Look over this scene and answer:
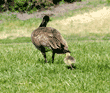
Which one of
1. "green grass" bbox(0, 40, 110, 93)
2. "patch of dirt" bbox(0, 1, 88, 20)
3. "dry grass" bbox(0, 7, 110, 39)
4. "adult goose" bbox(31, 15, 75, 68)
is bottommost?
"dry grass" bbox(0, 7, 110, 39)

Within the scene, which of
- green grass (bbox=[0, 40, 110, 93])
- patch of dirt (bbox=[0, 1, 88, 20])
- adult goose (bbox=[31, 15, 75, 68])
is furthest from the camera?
patch of dirt (bbox=[0, 1, 88, 20])

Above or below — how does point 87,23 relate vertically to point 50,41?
below

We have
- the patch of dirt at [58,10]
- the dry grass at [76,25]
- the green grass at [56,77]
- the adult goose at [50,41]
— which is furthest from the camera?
the patch of dirt at [58,10]

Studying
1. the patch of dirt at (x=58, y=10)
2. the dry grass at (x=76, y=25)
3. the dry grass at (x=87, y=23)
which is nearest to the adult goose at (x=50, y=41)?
the dry grass at (x=76, y=25)

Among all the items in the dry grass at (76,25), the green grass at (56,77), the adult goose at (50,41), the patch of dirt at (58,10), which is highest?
the adult goose at (50,41)

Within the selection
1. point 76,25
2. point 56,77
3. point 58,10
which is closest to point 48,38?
point 56,77

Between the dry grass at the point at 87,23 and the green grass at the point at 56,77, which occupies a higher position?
the green grass at the point at 56,77

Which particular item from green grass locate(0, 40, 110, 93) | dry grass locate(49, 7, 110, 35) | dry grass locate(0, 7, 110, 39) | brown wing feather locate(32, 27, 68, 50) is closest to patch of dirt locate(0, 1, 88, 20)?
dry grass locate(0, 7, 110, 39)

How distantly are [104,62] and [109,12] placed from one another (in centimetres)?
1547

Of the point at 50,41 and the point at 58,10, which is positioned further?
the point at 58,10

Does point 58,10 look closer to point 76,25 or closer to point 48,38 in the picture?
point 76,25

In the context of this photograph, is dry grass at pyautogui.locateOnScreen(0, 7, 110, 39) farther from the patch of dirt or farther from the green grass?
the green grass

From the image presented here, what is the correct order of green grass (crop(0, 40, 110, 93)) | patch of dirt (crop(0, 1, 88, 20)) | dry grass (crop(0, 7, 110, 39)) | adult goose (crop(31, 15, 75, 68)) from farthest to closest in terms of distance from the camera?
1. patch of dirt (crop(0, 1, 88, 20))
2. dry grass (crop(0, 7, 110, 39))
3. adult goose (crop(31, 15, 75, 68))
4. green grass (crop(0, 40, 110, 93))

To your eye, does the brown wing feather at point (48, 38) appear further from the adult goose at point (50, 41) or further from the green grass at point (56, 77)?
the green grass at point (56, 77)
